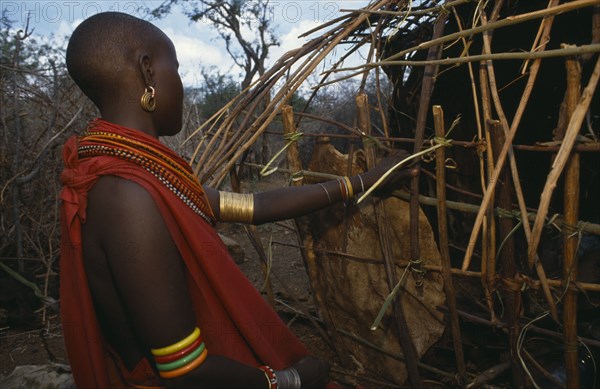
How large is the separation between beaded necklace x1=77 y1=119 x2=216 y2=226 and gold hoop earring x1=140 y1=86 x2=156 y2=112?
85 mm

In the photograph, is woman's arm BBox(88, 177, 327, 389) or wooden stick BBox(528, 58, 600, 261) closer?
woman's arm BBox(88, 177, 327, 389)

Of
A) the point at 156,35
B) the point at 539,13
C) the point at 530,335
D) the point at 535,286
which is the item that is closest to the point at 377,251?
the point at 535,286

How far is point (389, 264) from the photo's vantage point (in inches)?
78.2

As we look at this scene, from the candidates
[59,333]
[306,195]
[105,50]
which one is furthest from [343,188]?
[59,333]

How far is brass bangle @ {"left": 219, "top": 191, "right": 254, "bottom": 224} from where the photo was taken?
168 cm

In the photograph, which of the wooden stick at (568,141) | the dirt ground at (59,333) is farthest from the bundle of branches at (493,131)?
the dirt ground at (59,333)

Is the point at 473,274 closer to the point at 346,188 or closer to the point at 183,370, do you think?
the point at 346,188

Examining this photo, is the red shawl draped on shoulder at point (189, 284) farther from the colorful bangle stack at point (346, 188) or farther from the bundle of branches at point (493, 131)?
the bundle of branches at point (493, 131)

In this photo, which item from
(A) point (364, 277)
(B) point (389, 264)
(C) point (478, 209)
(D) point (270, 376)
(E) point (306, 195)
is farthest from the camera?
(A) point (364, 277)

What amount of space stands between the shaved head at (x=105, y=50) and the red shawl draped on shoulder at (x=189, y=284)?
12 centimetres

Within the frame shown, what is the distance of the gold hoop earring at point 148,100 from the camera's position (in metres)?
1.22

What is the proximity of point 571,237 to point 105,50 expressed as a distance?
1530mm

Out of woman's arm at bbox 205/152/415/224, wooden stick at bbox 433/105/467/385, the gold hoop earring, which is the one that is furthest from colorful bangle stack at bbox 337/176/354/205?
the gold hoop earring

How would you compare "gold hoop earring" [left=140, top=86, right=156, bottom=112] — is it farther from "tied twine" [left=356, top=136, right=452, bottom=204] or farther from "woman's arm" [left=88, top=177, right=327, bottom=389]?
"tied twine" [left=356, top=136, right=452, bottom=204]
